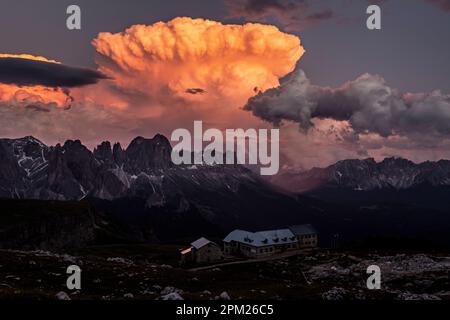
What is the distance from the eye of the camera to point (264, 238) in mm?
154125

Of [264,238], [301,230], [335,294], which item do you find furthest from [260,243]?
[335,294]

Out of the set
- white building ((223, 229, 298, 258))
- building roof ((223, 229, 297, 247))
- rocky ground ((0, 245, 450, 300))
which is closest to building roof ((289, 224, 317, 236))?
white building ((223, 229, 298, 258))

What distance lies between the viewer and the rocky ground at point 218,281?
142 ft

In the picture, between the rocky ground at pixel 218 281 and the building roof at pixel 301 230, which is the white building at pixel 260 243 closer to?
the building roof at pixel 301 230

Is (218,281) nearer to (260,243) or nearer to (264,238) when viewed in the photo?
(260,243)

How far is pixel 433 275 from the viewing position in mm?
79812

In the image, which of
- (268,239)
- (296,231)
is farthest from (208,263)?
(296,231)

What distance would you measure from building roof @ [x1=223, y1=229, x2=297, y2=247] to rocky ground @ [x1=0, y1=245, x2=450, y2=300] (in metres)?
40.0

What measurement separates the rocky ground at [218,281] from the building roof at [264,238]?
40.0 meters

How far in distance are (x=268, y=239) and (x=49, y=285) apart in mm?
114511

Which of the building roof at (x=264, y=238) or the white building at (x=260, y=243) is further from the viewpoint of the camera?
the building roof at (x=264, y=238)

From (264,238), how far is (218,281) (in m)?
84.6

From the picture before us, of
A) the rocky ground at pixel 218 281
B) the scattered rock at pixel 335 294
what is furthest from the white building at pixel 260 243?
the scattered rock at pixel 335 294
